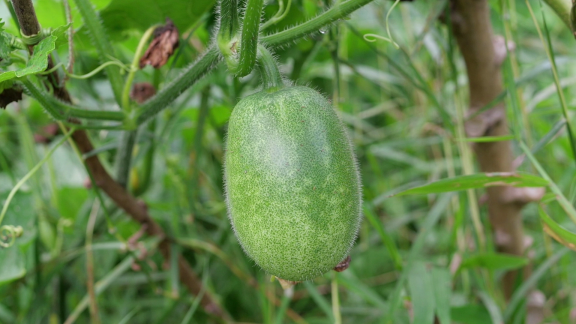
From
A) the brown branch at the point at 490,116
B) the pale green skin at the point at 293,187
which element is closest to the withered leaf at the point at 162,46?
the pale green skin at the point at 293,187

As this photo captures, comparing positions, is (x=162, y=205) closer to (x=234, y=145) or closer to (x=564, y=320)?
(x=234, y=145)

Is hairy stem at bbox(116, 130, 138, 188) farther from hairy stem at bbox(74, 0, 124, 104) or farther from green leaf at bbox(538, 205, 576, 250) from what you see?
green leaf at bbox(538, 205, 576, 250)

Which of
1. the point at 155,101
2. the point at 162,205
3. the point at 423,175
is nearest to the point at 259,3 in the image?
the point at 155,101

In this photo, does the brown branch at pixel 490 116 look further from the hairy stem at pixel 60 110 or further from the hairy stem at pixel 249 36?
the hairy stem at pixel 60 110

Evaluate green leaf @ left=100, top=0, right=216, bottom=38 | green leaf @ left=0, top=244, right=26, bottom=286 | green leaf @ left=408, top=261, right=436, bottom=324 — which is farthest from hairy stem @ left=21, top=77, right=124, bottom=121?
green leaf @ left=408, top=261, right=436, bottom=324

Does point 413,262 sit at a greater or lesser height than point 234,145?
lesser

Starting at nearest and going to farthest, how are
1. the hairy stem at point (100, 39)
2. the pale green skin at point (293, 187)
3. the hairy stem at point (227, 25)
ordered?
the pale green skin at point (293, 187), the hairy stem at point (227, 25), the hairy stem at point (100, 39)
